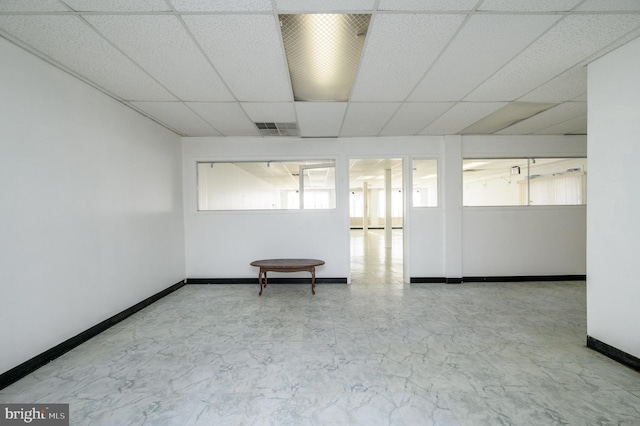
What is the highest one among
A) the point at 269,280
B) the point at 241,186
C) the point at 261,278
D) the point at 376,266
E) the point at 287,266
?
the point at 241,186

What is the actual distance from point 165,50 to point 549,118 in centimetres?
536

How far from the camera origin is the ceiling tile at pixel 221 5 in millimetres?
1702

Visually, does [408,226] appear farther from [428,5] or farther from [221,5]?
[221,5]

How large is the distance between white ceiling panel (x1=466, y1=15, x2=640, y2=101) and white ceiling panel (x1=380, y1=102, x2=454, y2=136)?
1.66ft

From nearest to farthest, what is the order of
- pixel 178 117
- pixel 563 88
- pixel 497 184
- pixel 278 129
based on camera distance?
pixel 563 88
pixel 178 117
pixel 278 129
pixel 497 184

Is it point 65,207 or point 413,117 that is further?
point 413,117

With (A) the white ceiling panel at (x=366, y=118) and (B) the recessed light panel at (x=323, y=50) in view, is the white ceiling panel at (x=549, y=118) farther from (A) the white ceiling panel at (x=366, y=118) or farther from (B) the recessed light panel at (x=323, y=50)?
(B) the recessed light panel at (x=323, y=50)

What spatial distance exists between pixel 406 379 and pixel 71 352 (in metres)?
3.28

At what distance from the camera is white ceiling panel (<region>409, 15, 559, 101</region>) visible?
1910 mm

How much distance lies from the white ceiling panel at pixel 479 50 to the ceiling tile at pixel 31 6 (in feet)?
9.73

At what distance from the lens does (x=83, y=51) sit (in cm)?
221

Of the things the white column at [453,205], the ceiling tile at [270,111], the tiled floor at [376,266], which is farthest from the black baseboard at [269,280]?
the ceiling tile at [270,111]

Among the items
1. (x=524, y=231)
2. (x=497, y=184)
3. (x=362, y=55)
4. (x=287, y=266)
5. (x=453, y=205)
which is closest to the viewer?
(x=362, y=55)

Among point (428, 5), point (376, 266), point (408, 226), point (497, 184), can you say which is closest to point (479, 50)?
point (428, 5)
